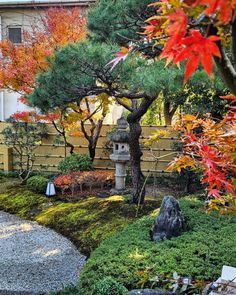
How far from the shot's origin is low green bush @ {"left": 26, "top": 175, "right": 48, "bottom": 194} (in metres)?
7.55

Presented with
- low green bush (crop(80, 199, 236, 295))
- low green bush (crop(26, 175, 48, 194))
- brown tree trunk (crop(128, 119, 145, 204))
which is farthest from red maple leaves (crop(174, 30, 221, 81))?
low green bush (crop(26, 175, 48, 194))

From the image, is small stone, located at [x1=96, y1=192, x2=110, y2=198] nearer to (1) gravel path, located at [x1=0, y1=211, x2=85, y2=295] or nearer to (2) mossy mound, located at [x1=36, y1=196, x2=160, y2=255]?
(2) mossy mound, located at [x1=36, y1=196, x2=160, y2=255]

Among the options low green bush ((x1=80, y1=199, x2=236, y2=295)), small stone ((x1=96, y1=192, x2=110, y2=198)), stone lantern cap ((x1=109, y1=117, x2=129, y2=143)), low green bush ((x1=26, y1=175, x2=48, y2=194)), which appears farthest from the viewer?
low green bush ((x1=26, y1=175, x2=48, y2=194))

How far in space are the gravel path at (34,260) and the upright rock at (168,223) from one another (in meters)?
1.12

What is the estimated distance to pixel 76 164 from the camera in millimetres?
7949

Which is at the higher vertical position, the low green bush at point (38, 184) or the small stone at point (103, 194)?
the low green bush at point (38, 184)

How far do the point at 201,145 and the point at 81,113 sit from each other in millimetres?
6122

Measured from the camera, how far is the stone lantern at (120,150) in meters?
6.79

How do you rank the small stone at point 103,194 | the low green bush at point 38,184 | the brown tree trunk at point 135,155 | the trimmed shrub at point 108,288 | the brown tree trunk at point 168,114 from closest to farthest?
1. the trimmed shrub at point 108,288
2. the brown tree trunk at point 135,155
3. the small stone at point 103,194
4. the low green bush at point 38,184
5. the brown tree trunk at point 168,114

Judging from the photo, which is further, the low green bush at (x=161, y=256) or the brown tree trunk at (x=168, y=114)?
the brown tree trunk at (x=168, y=114)

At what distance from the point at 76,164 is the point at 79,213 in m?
2.12

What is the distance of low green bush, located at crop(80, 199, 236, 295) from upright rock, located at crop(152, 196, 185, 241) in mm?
99

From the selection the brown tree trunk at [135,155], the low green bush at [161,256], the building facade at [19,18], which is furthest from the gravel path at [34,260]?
the building facade at [19,18]

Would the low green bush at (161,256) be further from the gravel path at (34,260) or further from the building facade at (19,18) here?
the building facade at (19,18)
